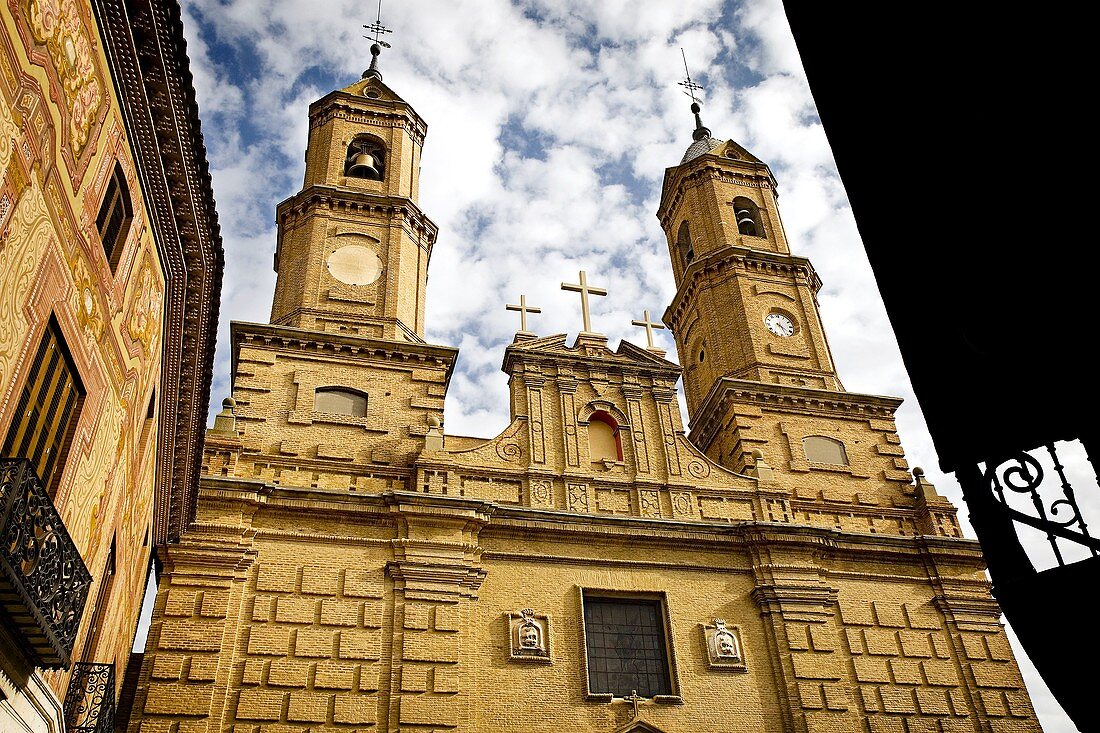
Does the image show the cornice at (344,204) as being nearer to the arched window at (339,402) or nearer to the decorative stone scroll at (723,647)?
the arched window at (339,402)

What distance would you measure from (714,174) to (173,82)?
21412 mm

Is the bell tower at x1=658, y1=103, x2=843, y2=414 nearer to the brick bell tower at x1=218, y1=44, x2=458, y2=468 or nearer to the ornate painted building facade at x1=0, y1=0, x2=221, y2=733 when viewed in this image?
the brick bell tower at x1=218, y1=44, x2=458, y2=468

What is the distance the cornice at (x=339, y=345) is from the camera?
65.8 feet

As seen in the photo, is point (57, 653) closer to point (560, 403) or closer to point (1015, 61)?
point (1015, 61)

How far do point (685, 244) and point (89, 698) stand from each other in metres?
21.8

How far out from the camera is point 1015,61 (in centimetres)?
568

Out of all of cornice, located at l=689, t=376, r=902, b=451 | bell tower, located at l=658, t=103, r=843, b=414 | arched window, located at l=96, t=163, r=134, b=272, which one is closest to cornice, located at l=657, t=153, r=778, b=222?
bell tower, located at l=658, t=103, r=843, b=414

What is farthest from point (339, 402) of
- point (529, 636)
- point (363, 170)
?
point (363, 170)

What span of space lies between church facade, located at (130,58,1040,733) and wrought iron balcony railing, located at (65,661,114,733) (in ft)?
Result: 13.6

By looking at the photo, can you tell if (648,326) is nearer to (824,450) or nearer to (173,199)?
(824,450)

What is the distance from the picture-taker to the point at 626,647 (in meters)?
17.5

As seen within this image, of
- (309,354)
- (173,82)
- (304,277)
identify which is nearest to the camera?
(173,82)

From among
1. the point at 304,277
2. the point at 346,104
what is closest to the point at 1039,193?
the point at 304,277

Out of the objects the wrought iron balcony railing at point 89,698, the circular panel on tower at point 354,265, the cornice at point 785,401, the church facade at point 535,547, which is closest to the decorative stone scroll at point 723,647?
the church facade at point 535,547
